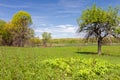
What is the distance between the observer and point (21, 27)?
185 feet

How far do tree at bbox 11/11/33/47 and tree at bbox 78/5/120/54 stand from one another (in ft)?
68.6

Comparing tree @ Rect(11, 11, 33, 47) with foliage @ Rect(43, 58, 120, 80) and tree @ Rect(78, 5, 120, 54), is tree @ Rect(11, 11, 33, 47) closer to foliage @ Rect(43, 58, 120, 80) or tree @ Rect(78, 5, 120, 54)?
tree @ Rect(78, 5, 120, 54)

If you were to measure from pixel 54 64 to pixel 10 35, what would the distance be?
153ft

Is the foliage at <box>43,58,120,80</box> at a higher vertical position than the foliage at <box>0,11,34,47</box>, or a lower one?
lower

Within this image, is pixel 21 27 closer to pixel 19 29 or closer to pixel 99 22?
pixel 19 29

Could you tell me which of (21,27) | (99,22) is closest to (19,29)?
(21,27)

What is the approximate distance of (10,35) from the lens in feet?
200

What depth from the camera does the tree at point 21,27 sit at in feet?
184

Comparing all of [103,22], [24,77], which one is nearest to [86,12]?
[103,22]

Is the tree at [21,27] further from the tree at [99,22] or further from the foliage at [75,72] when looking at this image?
the foliage at [75,72]

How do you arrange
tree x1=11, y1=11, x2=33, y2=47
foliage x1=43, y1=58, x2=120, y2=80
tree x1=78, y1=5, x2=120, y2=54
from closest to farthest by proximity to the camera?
foliage x1=43, y1=58, x2=120, y2=80 < tree x1=78, y1=5, x2=120, y2=54 < tree x1=11, y1=11, x2=33, y2=47

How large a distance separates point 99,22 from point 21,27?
24538 millimetres

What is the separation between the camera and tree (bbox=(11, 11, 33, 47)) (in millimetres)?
55938

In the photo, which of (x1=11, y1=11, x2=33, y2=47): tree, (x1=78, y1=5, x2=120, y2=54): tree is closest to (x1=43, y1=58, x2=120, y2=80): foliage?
(x1=78, y1=5, x2=120, y2=54): tree
